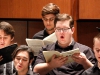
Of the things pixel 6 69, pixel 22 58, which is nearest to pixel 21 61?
pixel 22 58

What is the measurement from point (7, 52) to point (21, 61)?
4.9 inches

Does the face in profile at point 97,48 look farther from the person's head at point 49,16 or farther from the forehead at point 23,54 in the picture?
the person's head at point 49,16

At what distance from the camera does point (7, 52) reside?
163 cm

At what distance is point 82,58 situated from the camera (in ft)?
5.44

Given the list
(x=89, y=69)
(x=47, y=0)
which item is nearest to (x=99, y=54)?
(x=89, y=69)

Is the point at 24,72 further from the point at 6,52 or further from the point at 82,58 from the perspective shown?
the point at 82,58

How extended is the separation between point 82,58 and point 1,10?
69.8 inches

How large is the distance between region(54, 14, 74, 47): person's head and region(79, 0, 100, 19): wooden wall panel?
101 centimetres

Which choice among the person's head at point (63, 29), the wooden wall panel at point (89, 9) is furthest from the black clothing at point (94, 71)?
the wooden wall panel at point (89, 9)

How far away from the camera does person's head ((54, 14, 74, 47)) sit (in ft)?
5.87

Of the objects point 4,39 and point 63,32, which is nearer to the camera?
point 63,32

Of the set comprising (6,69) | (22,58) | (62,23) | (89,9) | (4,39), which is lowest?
(6,69)

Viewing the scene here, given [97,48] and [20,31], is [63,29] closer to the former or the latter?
[97,48]

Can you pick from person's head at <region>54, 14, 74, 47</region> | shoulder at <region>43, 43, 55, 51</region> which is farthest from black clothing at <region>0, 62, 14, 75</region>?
person's head at <region>54, 14, 74, 47</region>
